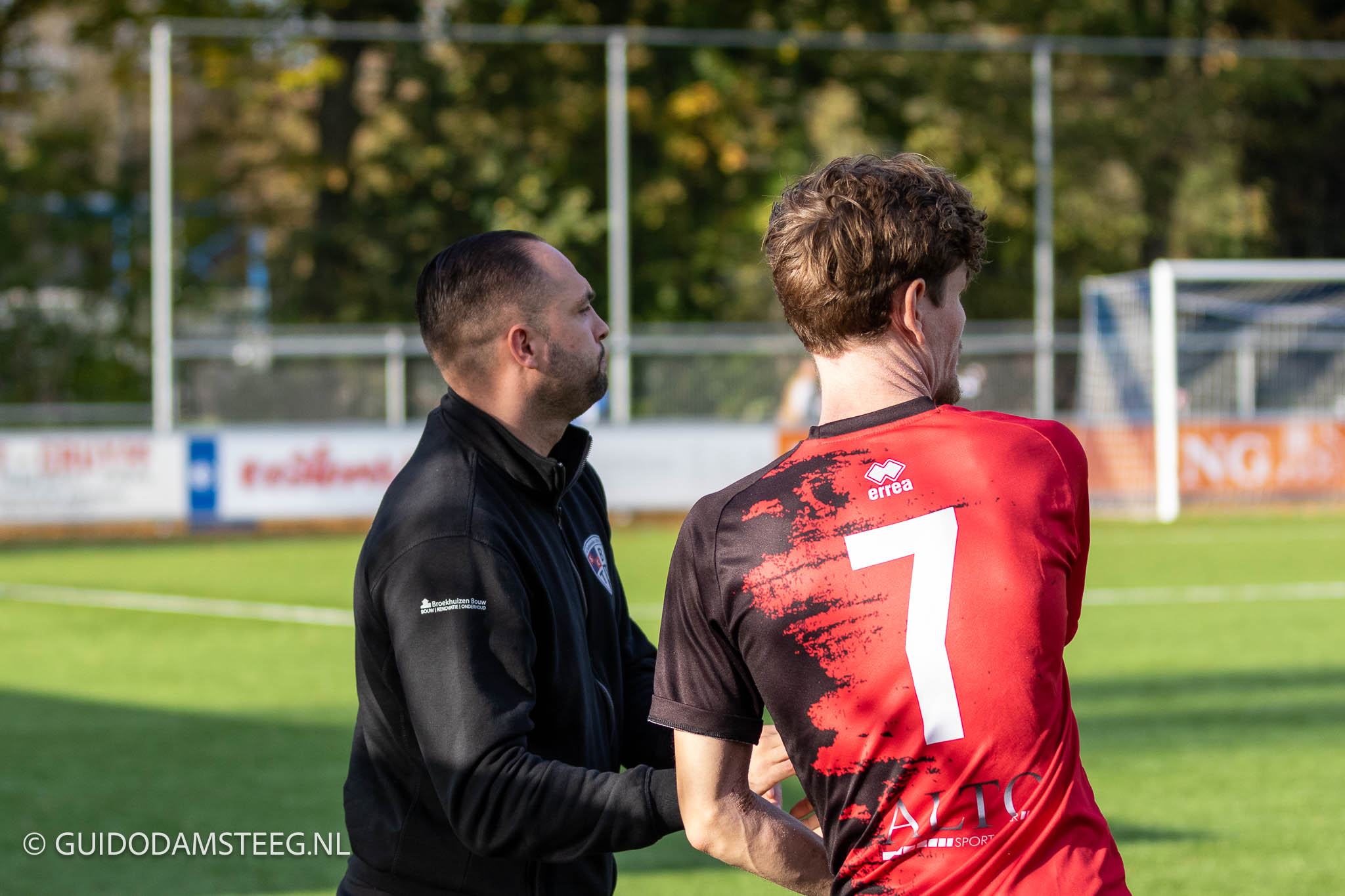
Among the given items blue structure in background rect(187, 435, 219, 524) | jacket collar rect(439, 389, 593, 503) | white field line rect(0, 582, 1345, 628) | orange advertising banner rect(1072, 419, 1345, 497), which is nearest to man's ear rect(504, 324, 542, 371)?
jacket collar rect(439, 389, 593, 503)

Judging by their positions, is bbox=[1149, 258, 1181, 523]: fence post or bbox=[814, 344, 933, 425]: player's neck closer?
bbox=[814, 344, 933, 425]: player's neck

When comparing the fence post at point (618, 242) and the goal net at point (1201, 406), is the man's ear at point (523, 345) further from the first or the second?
the goal net at point (1201, 406)

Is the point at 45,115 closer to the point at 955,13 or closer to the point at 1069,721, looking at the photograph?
the point at 955,13

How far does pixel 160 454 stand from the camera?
1783 centimetres

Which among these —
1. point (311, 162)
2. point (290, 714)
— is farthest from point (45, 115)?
point (290, 714)

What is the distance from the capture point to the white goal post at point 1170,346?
19.1 m

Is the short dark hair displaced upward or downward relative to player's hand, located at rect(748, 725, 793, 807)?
upward

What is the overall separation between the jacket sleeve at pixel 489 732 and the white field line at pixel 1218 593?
400 inches

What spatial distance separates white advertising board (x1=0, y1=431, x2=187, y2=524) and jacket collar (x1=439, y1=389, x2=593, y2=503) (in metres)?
15.6

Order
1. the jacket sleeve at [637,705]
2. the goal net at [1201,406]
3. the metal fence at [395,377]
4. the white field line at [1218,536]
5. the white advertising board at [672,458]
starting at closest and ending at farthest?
the jacket sleeve at [637,705] < the white field line at [1218,536] < the white advertising board at [672,458] < the metal fence at [395,377] < the goal net at [1201,406]

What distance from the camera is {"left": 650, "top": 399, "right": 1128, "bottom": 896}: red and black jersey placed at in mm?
2098

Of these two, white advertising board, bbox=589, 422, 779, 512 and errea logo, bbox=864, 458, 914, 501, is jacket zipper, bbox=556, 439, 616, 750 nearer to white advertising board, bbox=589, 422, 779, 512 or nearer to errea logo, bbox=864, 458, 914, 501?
errea logo, bbox=864, 458, 914, 501

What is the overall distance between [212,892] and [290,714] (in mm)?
2976

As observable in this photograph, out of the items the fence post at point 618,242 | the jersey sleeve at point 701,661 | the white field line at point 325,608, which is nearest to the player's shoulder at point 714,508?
the jersey sleeve at point 701,661
